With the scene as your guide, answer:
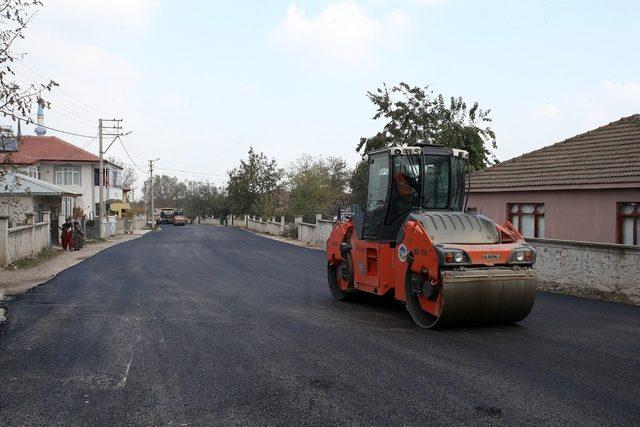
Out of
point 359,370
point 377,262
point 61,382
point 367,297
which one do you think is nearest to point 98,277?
point 367,297

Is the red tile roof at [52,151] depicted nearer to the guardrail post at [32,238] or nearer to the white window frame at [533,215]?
the guardrail post at [32,238]

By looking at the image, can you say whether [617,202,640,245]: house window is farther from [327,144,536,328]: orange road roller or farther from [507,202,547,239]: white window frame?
[327,144,536,328]: orange road roller

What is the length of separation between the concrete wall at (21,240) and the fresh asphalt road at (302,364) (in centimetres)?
688

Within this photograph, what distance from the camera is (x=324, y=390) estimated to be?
5625 millimetres

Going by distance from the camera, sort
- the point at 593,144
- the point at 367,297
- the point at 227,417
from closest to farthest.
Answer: the point at 227,417 → the point at 367,297 → the point at 593,144

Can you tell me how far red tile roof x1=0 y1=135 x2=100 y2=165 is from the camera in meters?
49.2

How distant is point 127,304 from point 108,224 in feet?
109

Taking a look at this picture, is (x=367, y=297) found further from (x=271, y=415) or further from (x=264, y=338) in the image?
(x=271, y=415)

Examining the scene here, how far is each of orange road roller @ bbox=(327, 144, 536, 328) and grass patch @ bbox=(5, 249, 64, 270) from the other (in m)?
11.3

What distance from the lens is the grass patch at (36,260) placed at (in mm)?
17641

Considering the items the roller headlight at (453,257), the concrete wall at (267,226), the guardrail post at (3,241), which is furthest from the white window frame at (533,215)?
the concrete wall at (267,226)

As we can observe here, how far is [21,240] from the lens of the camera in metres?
19.4

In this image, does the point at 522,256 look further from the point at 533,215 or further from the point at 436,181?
the point at 533,215

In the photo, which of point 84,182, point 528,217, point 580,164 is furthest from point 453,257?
point 84,182
